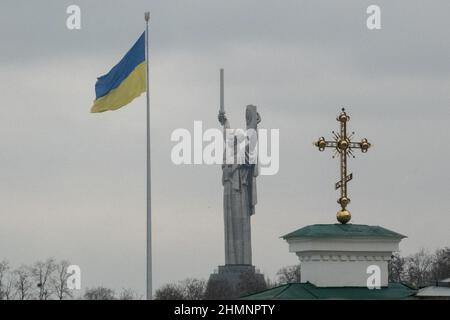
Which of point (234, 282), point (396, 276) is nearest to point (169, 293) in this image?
point (396, 276)

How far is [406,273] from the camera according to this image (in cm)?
12062

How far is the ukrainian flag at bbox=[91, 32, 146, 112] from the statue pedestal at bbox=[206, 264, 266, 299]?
272ft

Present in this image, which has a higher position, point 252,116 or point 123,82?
point 252,116

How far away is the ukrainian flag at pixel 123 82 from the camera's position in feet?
160

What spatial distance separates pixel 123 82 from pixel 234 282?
125 meters

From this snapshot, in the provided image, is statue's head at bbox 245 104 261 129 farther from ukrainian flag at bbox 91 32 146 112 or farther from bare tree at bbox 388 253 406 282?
ukrainian flag at bbox 91 32 146 112

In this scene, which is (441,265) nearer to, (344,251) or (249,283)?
(249,283)

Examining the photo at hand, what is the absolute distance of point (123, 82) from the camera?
161 feet

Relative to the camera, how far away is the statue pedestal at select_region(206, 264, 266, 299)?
145 m

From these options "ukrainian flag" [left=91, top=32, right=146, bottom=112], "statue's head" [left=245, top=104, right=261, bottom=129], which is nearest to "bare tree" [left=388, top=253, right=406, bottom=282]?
"ukrainian flag" [left=91, top=32, right=146, bottom=112]

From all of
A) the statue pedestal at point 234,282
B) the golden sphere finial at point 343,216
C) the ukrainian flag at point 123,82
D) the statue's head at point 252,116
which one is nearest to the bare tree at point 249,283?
the statue pedestal at point 234,282

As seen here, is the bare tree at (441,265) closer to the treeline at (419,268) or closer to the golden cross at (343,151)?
the treeline at (419,268)
